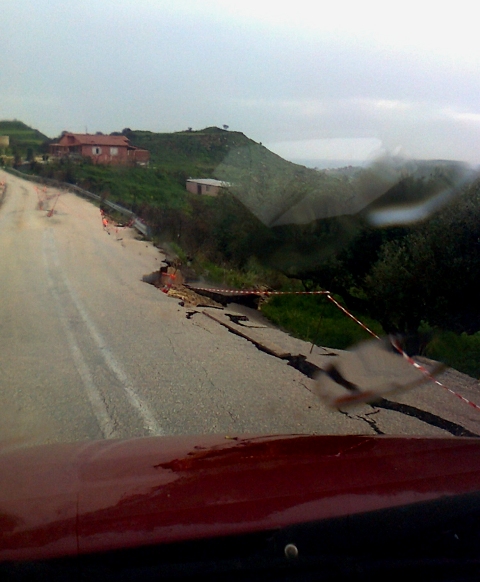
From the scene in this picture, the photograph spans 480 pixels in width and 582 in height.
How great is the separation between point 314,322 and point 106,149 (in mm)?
31407

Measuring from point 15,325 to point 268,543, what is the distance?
8751 mm

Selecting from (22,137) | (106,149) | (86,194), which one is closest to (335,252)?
(86,194)

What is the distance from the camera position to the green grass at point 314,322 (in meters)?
13.3

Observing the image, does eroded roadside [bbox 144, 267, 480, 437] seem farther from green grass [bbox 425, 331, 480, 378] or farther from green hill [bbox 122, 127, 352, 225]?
green hill [bbox 122, 127, 352, 225]

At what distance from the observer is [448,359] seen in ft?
38.9

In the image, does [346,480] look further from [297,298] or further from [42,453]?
[297,298]

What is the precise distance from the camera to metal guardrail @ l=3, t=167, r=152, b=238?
26703 mm

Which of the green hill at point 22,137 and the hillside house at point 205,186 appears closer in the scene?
the hillside house at point 205,186

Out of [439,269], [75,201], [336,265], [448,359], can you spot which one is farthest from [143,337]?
[75,201]

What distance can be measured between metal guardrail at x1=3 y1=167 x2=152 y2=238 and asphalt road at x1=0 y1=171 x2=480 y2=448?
41.6ft

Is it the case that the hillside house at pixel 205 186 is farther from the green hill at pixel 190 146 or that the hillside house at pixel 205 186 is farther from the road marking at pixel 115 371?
the road marking at pixel 115 371

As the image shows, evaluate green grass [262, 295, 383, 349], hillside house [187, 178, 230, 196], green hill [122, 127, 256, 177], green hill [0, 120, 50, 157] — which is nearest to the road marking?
green grass [262, 295, 383, 349]

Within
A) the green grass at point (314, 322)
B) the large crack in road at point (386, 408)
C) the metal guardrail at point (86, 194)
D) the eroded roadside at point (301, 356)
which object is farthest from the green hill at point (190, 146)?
the large crack in road at point (386, 408)

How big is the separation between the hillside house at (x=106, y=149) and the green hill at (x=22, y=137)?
782 centimetres
